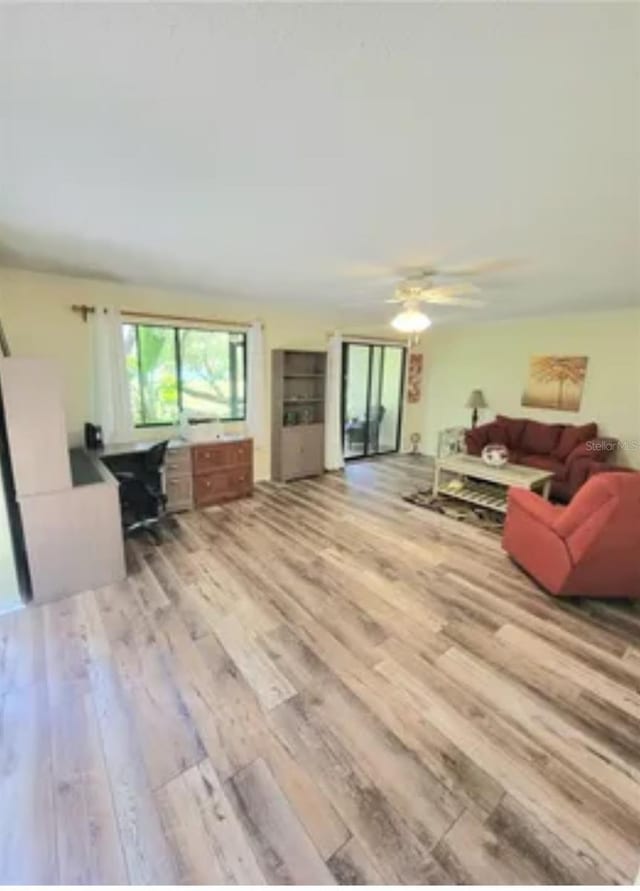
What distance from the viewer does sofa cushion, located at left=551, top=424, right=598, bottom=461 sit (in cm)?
478

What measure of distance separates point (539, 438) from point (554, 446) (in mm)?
211

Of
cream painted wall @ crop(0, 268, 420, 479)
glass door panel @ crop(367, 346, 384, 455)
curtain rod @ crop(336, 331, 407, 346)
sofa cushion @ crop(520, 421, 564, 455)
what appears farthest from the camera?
glass door panel @ crop(367, 346, 384, 455)

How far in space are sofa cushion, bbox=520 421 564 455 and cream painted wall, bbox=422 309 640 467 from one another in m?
0.35

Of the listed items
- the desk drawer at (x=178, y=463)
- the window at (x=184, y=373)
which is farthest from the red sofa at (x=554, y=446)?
the desk drawer at (x=178, y=463)

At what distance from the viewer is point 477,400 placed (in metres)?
6.05

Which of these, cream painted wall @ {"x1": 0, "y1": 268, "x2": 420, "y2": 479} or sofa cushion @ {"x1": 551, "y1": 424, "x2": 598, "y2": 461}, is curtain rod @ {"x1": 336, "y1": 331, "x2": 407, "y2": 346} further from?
sofa cushion @ {"x1": 551, "y1": 424, "x2": 598, "y2": 461}

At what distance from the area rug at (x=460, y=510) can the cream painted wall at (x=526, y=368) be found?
6.74 ft

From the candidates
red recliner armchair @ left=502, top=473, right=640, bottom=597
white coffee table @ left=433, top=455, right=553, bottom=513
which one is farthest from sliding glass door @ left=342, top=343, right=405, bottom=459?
red recliner armchair @ left=502, top=473, right=640, bottom=597

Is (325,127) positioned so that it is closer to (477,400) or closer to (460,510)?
(460,510)

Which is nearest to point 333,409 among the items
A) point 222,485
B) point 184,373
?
point 222,485

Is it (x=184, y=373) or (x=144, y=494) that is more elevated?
(x=184, y=373)

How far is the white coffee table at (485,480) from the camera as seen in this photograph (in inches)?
155

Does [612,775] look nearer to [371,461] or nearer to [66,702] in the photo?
[66,702]

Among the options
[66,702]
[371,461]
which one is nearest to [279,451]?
[371,461]
